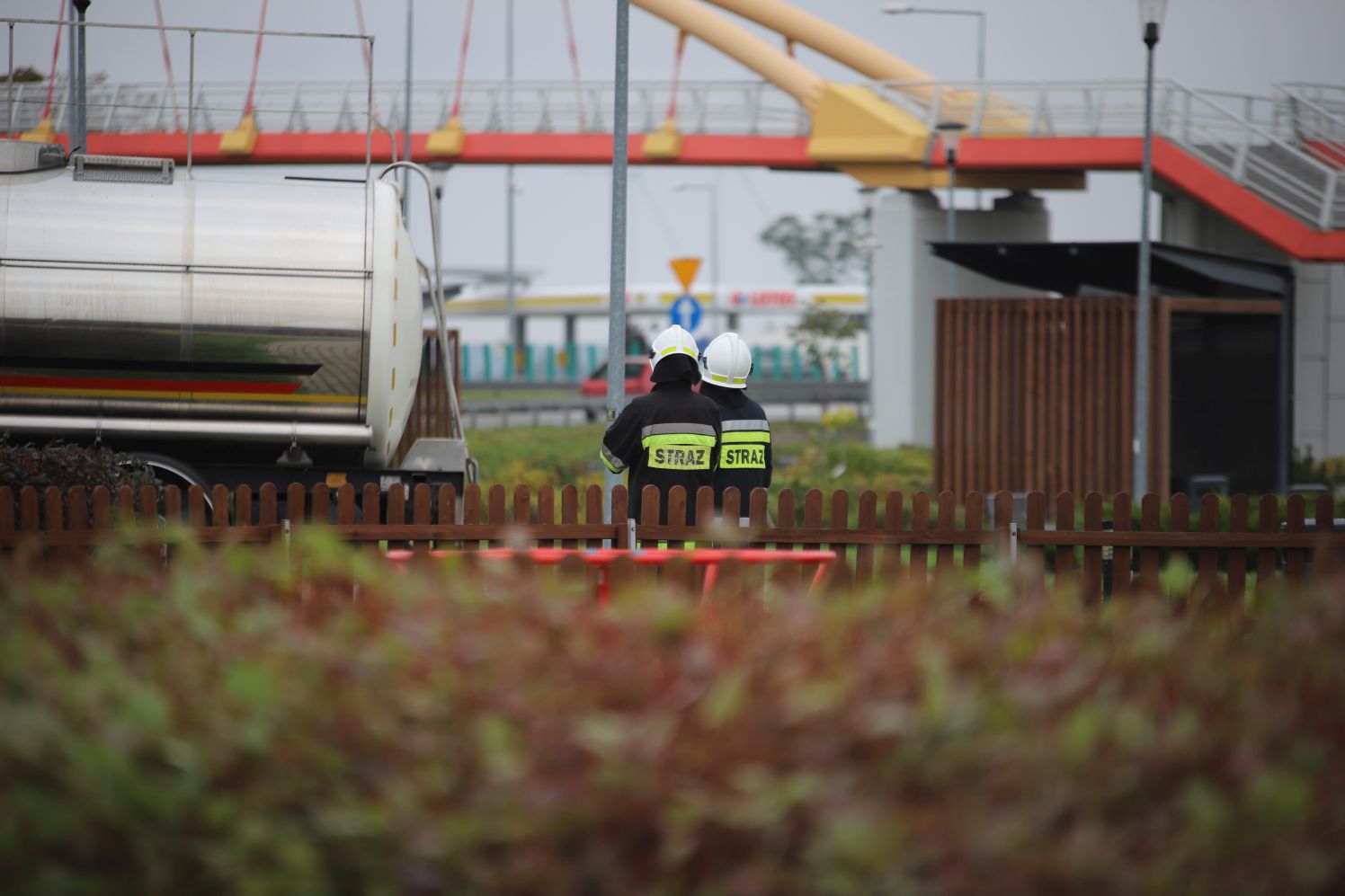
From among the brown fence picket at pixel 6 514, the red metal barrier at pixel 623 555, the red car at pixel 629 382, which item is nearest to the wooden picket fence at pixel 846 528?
the brown fence picket at pixel 6 514

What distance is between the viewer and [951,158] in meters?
28.0

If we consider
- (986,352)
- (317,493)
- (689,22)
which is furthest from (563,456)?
(689,22)

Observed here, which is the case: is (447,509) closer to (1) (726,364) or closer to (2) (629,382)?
(1) (726,364)

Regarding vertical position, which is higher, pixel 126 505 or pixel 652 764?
pixel 126 505

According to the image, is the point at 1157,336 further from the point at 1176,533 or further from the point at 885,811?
the point at 885,811

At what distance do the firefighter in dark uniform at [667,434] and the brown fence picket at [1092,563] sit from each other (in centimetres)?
202

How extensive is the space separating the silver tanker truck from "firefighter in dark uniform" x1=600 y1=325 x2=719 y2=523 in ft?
9.30

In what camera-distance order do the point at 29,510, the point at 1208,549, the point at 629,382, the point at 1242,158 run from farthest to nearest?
the point at 629,382, the point at 1242,158, the point at 1208,549, the point at 29,510

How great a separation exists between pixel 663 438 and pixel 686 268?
12830mm

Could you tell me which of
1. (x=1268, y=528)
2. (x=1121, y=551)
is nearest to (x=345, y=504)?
(x=1121, y=551)

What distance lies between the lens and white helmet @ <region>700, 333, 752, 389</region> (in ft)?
28.4

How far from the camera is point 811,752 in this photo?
2695 millimetres

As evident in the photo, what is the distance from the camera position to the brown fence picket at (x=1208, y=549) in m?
8.18

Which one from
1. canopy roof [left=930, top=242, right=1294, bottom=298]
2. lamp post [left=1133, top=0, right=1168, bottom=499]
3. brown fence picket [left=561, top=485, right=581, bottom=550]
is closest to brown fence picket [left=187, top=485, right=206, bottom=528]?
brown fence picket [left=561, top=485, right=581, bottom=550]
